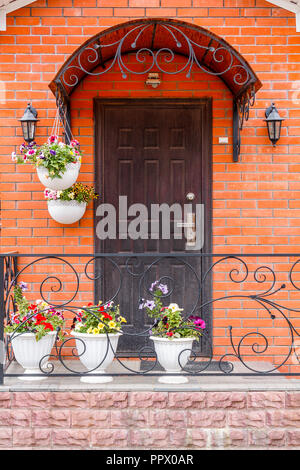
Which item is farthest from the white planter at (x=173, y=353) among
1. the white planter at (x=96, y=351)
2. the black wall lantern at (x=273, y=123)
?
the black wall lantern at (x=273, y=123)

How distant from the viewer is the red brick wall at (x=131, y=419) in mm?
3914

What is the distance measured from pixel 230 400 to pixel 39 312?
151 centimetres

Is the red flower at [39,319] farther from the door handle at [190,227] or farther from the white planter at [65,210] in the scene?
the door handle at [190,227]

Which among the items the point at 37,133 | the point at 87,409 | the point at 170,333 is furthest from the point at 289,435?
the point at 37,133

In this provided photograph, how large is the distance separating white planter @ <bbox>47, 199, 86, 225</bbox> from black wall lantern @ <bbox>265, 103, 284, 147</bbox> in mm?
1753

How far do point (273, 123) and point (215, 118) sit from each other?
1.74 ft

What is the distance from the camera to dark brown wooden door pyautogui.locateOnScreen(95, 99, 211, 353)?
16.7ft

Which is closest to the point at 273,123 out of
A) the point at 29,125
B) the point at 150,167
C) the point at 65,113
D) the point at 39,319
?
the point at 150,167

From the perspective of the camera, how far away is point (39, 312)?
4035 mm

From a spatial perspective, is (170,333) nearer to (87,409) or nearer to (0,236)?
(87,409)

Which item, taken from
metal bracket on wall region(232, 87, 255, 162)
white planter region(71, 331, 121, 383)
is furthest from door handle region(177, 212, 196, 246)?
white planter region(71, 331, 121, 383)

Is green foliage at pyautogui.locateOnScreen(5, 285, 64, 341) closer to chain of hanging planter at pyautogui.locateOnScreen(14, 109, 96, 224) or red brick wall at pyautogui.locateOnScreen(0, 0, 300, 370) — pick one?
red brick wall at pyautogui.locateOnScreen(0, 0, 300, 370)

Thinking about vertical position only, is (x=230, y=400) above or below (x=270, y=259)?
below

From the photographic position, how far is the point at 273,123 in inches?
190
